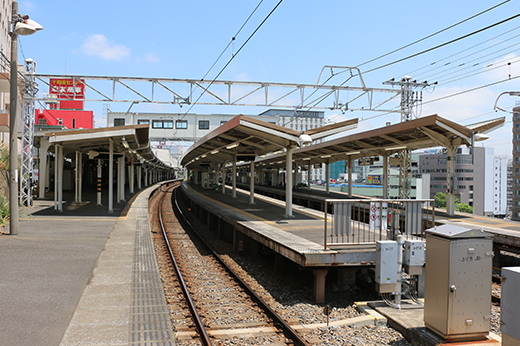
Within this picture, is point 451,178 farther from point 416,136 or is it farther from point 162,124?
point 162,124

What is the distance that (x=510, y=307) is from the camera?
418 centimetres

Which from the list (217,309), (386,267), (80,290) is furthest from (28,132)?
(386,267)

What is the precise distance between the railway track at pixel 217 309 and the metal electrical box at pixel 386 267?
6.01 ft

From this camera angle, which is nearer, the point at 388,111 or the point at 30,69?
the point at 30,69

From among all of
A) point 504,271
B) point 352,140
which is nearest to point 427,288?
point 504,271

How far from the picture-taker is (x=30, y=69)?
1814cm

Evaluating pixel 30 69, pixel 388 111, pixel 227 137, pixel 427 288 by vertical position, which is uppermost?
pixel 30 69

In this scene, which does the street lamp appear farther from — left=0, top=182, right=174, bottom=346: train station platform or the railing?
the railing

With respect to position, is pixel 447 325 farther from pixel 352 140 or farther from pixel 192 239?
pixel 352 140

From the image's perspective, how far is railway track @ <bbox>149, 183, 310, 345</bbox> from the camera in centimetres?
568

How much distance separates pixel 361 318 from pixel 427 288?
4.23 ft

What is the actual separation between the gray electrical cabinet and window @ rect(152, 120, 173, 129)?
46.1 m

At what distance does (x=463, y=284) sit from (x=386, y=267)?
72.8 inches

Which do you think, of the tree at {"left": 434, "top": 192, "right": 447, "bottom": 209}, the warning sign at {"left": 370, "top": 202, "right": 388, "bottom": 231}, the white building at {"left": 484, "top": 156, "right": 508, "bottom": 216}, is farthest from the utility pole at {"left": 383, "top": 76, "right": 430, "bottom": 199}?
the white building at {"left": 484, "top": 156, "right": 508, "bottom": 216}
